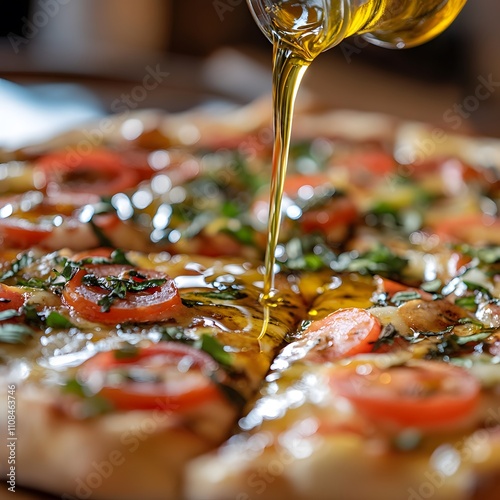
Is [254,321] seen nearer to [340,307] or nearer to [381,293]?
[340,307]

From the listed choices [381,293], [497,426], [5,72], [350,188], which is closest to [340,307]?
[381,293]

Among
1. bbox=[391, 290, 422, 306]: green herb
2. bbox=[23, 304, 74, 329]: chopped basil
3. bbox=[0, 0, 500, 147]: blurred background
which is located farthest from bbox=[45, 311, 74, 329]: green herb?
bbox=[0, 0, 500, 147]: blurred background

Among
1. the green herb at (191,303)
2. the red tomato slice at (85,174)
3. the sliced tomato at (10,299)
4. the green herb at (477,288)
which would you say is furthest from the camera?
the red tomato slice at (85,174)

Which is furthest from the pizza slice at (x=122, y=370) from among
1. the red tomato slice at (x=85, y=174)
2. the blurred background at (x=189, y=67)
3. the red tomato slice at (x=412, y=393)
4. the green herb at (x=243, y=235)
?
the blurred background at (x=189, y=67)

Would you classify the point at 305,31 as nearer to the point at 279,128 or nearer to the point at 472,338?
the point at 279,128

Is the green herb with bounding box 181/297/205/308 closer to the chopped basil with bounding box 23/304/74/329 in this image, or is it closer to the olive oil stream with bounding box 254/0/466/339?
the olive oil stream with bounding box 254/0/466/339

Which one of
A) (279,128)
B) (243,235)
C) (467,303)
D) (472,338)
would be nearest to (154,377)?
(472,338)

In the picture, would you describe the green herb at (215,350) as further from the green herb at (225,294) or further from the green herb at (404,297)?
the green herb at (404,297)
